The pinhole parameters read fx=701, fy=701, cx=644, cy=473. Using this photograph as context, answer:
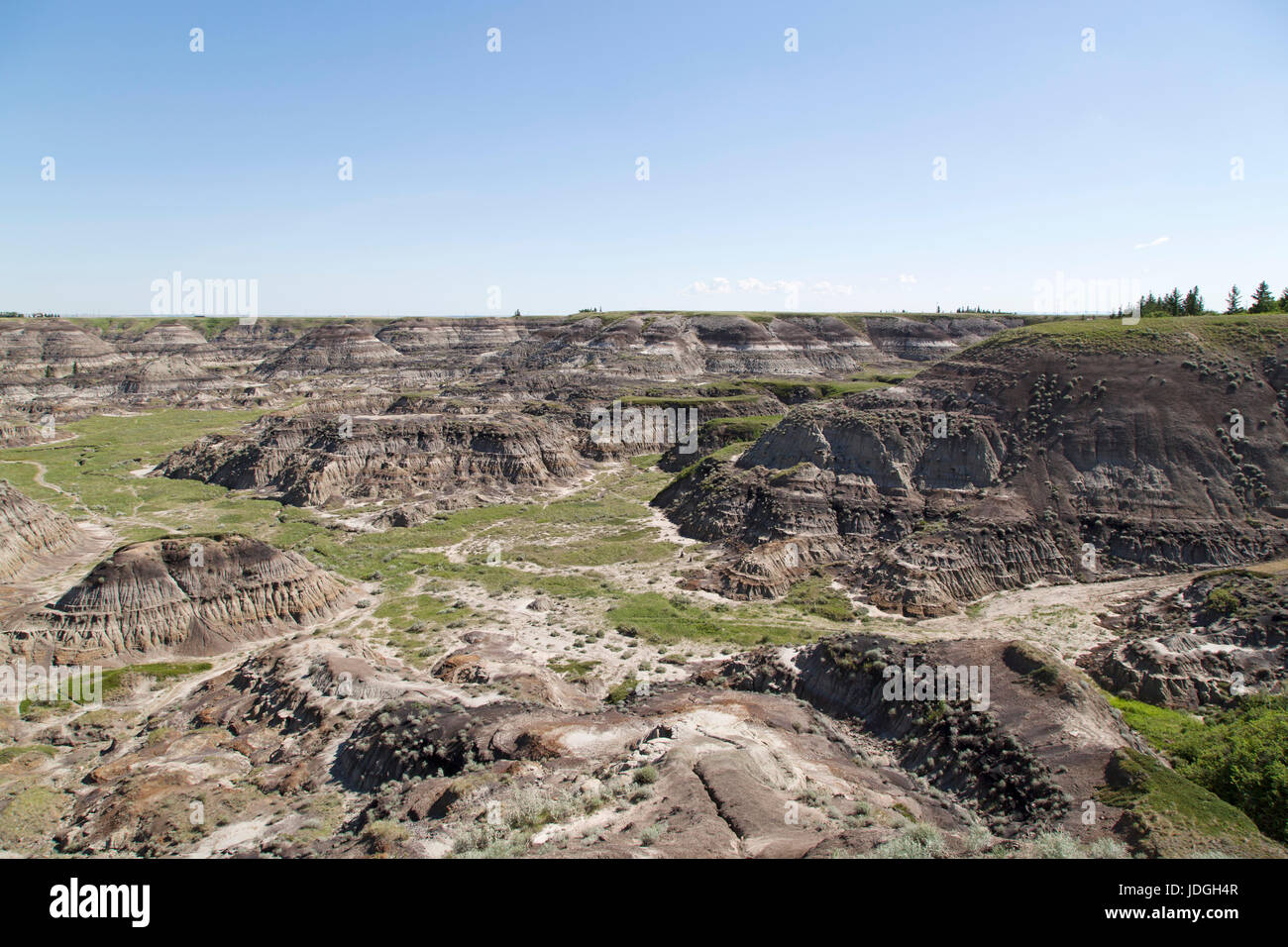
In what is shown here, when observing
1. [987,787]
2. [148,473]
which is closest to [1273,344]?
[987,787]

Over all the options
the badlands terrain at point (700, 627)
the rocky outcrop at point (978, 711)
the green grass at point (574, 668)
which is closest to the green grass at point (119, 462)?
the badlands terrain at point (700, 627)

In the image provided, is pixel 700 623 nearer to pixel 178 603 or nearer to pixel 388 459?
pixel 178 603

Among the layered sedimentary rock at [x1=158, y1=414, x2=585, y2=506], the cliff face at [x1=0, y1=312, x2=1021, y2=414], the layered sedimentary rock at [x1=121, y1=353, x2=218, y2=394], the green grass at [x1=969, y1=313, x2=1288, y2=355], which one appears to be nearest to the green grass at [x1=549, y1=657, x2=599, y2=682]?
the layered sedimentary rock at [x1=158, y1=414, x2=585, y2=506]

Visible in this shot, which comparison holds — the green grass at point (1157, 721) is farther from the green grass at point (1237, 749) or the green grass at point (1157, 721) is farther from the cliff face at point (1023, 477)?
the cliff face at point (1023, 477)
